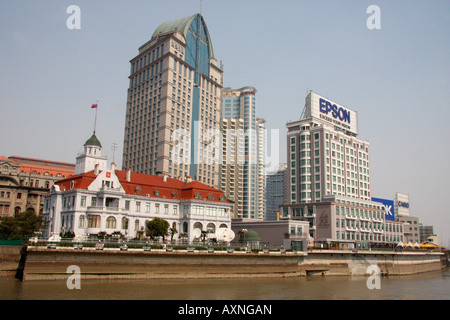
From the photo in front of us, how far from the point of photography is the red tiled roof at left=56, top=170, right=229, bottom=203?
8019 cm

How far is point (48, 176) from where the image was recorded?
126375 mm

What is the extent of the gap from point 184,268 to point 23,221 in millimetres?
34004

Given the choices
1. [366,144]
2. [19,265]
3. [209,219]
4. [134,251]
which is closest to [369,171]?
[366,144]

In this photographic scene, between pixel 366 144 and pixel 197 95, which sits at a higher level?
pixel 197 95

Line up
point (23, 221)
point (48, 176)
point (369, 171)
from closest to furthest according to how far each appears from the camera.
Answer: point (23, 221), point (48, 176), point (369, 171)

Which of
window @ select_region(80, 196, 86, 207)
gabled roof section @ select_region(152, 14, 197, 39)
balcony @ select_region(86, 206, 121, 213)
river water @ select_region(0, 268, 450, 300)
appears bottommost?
river water @ select_region(0, 268, 450, 300)

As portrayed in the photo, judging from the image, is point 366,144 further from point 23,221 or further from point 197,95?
point 23,221

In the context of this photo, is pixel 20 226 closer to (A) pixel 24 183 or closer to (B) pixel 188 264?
Result: (B) pixel 188 264

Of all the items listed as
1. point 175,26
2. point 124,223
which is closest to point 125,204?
point 124,223

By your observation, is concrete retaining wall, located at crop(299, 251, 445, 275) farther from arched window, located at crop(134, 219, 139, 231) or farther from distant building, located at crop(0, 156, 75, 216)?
distant building, located at crop(0, 156, 75, 216)

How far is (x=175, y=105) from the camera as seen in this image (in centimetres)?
14300

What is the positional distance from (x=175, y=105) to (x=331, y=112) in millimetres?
55423

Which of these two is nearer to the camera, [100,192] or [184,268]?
[184,268]

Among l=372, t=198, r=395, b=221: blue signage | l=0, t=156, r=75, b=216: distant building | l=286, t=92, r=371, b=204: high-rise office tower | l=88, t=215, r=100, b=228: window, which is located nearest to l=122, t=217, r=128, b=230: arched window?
l=88, t=215, r=100, b=228: window
